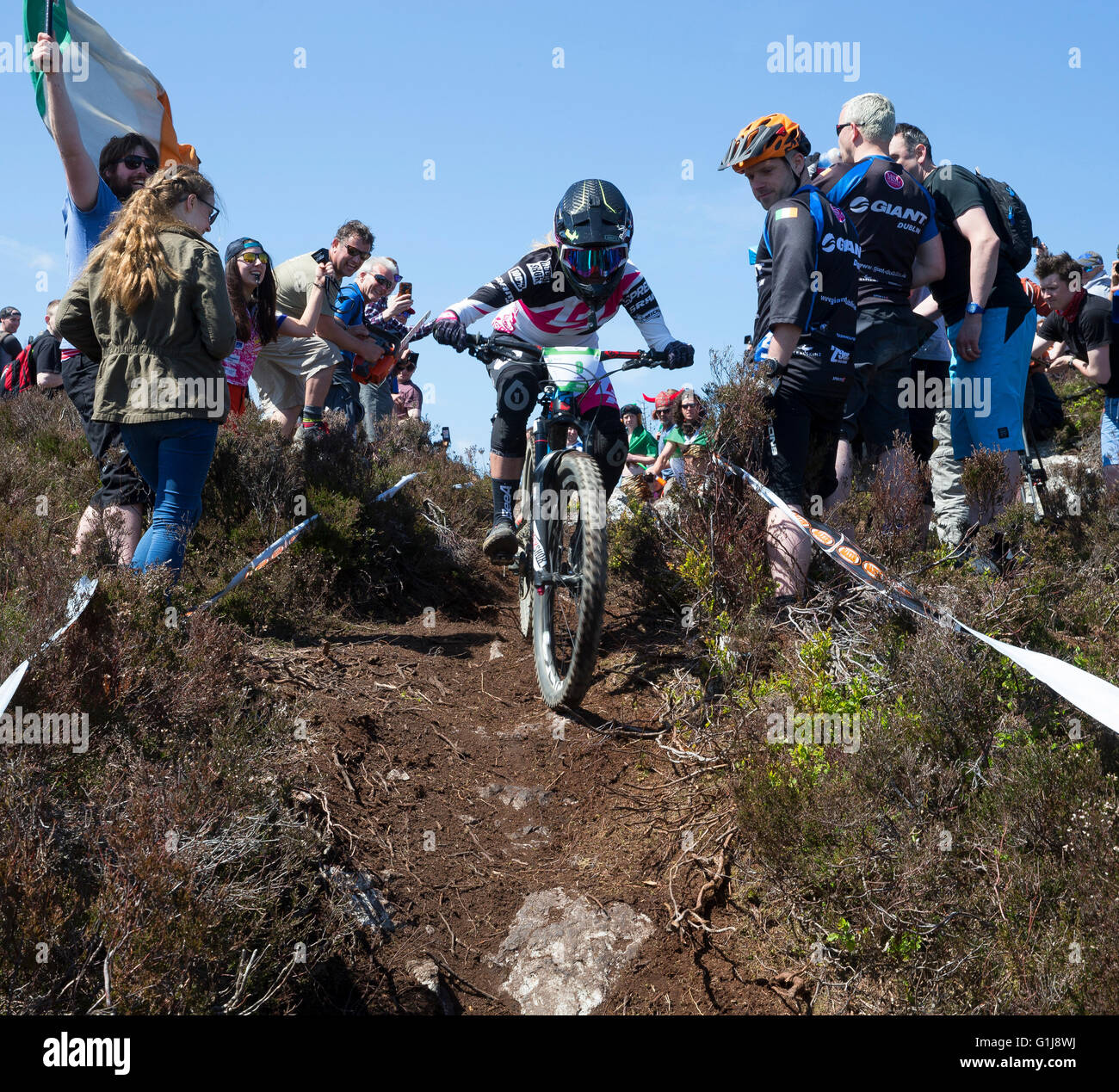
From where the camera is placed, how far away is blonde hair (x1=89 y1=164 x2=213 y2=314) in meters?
4.55

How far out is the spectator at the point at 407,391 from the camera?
1329 centimetres

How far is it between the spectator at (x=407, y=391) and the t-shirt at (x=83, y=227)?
788 cm

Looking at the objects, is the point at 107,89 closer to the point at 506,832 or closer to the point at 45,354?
the point at 45,354

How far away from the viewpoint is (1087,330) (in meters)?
7.87

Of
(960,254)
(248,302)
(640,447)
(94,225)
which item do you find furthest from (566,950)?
(640,447)

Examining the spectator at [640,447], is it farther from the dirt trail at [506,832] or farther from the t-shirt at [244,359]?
the dirt trail at [506,832]

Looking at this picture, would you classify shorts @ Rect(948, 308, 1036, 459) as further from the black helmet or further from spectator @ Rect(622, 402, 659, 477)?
spectator @ Rect(622, 402, 659, 477)

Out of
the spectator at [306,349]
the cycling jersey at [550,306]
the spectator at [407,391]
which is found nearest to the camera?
the cycling jersey at [550,306]

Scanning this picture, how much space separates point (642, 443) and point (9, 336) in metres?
8.32

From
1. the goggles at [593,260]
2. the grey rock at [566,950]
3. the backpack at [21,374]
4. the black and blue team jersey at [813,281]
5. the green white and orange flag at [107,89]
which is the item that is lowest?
the grey rock at [566,950]

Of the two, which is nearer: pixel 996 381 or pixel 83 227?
pixel 83 227

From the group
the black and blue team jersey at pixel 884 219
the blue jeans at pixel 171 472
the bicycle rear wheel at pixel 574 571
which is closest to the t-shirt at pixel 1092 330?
the black and blue team jersey at pixel 884 219

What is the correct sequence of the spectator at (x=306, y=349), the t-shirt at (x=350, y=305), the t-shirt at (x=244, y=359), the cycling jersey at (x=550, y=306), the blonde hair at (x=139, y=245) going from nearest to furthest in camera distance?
the blonde hair at (x=139, y=245) < the cycling jersey at (x=550, y=306) < the t-shirt at (x=244, y=359) < the spectator at (x=306, y=349) < the t-shirt at (x=350, y=305)
